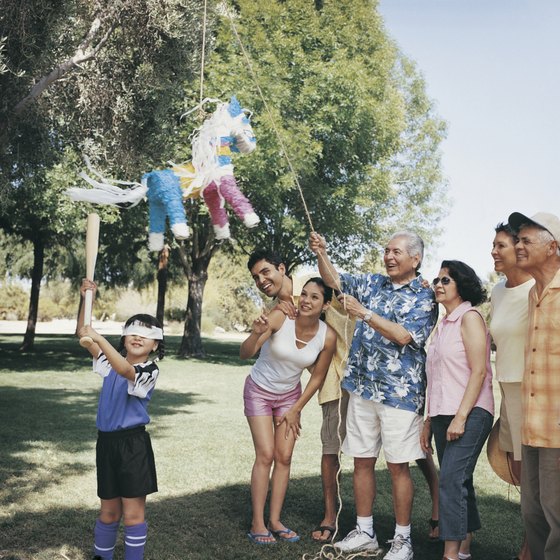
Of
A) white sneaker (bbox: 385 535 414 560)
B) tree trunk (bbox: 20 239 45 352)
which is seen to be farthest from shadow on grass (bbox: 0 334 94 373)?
white sneaker (bbox: 385 535 414 560)

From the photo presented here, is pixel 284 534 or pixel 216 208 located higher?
pixel 216 208

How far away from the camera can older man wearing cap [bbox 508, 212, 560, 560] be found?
9.91 feet

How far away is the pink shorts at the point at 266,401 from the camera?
425 cm

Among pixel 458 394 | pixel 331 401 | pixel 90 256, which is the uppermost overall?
pixel 90 256

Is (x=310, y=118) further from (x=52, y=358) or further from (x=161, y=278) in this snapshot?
(x=52, y=358)

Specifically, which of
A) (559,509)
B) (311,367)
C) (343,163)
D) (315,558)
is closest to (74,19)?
(311,367)

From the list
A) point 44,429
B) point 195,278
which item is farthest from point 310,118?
point 44,429

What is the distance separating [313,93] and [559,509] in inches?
518

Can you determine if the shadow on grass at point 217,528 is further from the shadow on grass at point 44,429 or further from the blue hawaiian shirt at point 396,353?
the blue hawaiian shirt at point 396,353

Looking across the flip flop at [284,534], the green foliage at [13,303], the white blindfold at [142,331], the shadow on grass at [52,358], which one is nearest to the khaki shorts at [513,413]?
the flip flop at [284,534]

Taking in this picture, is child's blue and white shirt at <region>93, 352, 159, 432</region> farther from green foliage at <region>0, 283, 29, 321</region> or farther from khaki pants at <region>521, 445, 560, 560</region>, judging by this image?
green foliage at <region>0, 283, 29, 321</region>

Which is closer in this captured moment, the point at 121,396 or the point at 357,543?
the point at 121,396

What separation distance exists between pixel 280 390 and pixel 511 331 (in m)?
1.39

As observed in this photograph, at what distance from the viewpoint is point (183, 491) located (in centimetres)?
524
